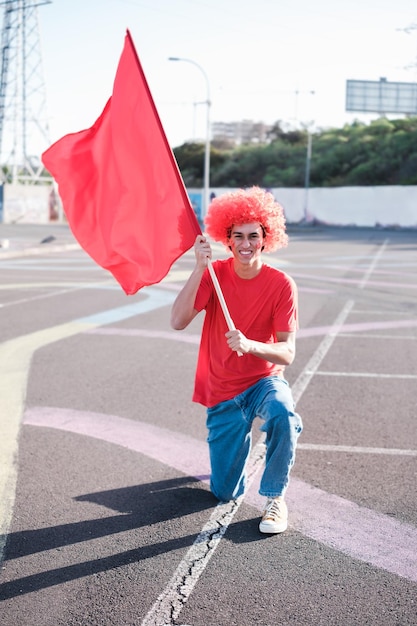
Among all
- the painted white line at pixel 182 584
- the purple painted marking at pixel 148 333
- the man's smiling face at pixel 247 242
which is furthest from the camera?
the purple painted marking at pixel 148 333

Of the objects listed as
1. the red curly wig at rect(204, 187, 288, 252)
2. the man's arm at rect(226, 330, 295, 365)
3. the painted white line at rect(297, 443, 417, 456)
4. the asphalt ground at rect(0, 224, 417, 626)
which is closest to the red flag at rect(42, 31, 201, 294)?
the red curly wig at rect(204, 187, 288, 252)

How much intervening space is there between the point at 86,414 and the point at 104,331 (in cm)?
396

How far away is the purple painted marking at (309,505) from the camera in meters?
3.86

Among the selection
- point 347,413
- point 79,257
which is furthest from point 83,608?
point 79,257

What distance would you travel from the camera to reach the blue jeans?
4.14 metres

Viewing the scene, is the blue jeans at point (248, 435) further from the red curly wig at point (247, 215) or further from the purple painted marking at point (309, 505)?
the red curly wig at point (247, 215)

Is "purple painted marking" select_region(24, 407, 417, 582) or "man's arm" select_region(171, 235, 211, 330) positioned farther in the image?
"man's arm" select_region(171, 235, 211, 330)

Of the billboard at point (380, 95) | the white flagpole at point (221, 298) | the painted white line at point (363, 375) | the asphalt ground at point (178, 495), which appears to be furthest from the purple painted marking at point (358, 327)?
the billboard at point (380, 95)

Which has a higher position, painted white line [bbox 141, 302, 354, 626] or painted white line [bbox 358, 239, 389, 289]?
painted white line [bbox 141, 302, 354, 626]

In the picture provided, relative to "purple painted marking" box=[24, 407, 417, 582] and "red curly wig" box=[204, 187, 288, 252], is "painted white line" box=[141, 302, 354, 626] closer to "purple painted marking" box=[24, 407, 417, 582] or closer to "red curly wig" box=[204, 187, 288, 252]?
"purple painted marking" box=[24, 407, 417, 582]

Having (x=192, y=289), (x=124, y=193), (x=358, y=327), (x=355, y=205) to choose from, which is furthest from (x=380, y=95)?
(x=192, y=289)

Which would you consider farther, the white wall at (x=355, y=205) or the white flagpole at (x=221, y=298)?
the white wall at (x=355, y=205)

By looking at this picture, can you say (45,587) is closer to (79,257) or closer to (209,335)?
(209,335)

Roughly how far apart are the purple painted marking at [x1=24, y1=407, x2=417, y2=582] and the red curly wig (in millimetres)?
1412
